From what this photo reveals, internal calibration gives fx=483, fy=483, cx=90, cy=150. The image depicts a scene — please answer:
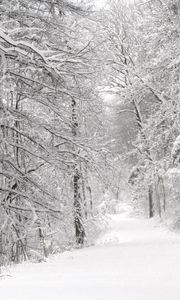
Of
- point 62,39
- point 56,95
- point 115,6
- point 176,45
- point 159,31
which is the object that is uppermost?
point 115,6

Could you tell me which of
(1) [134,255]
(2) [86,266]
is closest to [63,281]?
(2) [86,266]

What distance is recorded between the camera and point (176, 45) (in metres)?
12.4

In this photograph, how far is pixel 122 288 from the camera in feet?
21.3

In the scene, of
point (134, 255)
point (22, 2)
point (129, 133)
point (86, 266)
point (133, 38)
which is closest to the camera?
point (22, 2)

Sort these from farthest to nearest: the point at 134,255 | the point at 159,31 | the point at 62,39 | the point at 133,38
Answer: the point at 133,38 → the point at 159,31 → the point at 134,255 → the point at 62,39

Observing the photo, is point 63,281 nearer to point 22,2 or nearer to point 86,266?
point 86,266

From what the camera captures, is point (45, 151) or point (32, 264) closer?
point (45, 151)

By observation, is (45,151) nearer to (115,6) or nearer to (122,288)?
(122,288)

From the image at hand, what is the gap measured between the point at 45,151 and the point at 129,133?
984 inches

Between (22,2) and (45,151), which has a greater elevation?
(22,2)

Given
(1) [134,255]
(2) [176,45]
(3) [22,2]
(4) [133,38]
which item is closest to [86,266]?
(1) [134,255]

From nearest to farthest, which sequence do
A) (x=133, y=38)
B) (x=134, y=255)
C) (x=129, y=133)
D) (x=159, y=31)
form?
(x=134, y=255)
(x=159, y=31)
(x=133, y=38)
(x=129, y=133)

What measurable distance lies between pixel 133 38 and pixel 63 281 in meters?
16.7

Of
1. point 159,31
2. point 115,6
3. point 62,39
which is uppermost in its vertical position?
point 115,6
